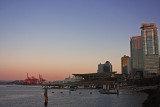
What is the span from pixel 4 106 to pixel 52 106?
16.9m

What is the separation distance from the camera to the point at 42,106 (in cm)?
6462

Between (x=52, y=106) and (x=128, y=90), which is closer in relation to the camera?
(x=52, y=106)

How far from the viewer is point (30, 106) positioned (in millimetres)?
65188

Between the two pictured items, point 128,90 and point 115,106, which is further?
point 128,90

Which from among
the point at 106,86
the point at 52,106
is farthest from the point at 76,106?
the point at 106,86

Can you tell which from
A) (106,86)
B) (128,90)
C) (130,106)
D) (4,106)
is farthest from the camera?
(106,86)

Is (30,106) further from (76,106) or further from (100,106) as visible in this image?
(100,106)

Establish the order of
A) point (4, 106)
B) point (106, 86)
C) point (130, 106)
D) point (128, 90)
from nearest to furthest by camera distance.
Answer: point (130, 106) → point (4, 106) → point (128, 90) → point (106, 86)

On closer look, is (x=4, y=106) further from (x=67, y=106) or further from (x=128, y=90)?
(x=128, y=90)

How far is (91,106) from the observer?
64.5 metres

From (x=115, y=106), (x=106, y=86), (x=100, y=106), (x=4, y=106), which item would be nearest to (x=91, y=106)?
(x=100, y=106)

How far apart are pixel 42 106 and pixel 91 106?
52.5 feet

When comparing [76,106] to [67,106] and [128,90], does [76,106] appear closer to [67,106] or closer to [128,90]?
[67,106]

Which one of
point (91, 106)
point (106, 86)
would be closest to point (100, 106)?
point (91, 106)
